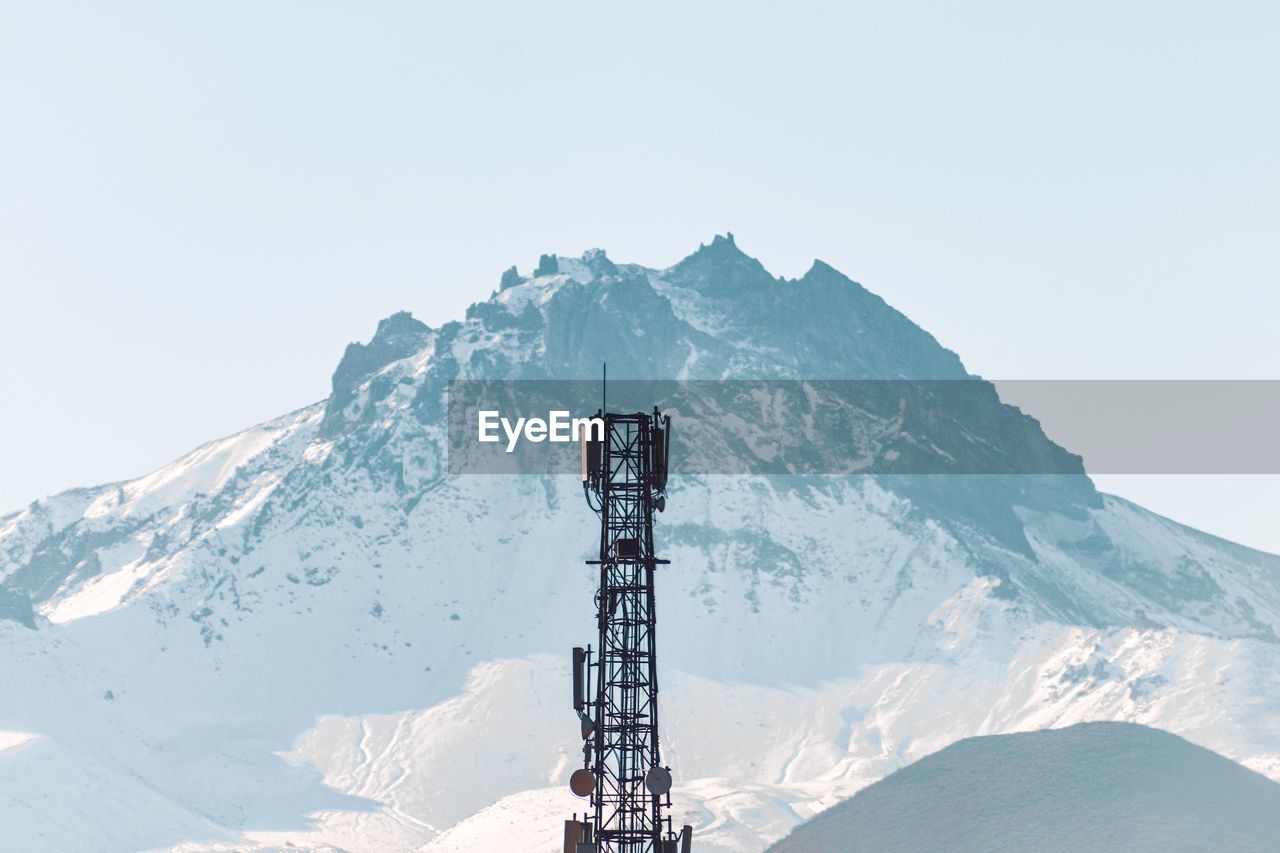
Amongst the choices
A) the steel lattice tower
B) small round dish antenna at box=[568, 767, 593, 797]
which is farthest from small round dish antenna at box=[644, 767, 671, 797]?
small round dish antenna at box=[568, 767, 593, 797]

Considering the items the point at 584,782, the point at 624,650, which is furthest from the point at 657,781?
the point at 624,650

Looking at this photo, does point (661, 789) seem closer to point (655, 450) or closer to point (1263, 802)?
point (655, 450)

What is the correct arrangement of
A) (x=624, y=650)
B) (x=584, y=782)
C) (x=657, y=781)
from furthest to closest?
(x=624, y=650) < (x=584, y=782) < (x=657, y=781)

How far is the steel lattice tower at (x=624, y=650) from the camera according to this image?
7762 cm

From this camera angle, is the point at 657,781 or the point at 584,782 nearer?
the point at 657,781

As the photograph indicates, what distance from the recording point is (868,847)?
19450 cm

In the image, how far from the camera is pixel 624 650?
257ft

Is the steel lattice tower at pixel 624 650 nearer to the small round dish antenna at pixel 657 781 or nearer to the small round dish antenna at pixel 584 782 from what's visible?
the small round dish antenna at pixel 584 782

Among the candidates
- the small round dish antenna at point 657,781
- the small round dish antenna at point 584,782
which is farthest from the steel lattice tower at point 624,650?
the small round dish antenna at point 657,781

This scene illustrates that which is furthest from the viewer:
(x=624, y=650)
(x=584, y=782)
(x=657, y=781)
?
(x=624, y=650)

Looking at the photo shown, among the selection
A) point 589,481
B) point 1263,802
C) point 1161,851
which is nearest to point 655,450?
point 589,481

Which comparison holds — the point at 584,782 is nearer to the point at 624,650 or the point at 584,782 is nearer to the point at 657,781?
the point at 657,781

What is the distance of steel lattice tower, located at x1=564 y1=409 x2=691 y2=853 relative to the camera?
255 feet

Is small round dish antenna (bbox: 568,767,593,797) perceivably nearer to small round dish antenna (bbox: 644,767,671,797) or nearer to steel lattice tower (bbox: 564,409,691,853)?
steel lattice tower (bbox: 564,409,691,853)
